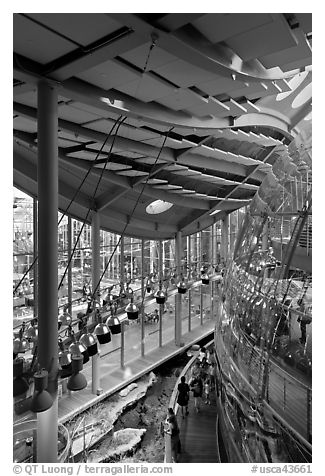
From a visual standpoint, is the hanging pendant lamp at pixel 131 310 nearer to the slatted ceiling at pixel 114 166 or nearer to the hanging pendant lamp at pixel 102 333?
the hanging pendant lamp at pixel 102 333

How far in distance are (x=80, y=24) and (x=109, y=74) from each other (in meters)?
1.11

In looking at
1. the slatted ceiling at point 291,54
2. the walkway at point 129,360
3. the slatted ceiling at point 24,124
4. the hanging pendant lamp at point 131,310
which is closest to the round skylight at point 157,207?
the walkway at point 129,360

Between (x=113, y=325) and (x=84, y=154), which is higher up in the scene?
(x=84, y=154)

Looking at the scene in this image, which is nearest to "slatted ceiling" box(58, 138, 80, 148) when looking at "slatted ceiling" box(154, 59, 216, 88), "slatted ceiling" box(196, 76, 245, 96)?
"slatted ceiling" box(196, 76, 245, 96)

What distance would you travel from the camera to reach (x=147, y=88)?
4.56 metres

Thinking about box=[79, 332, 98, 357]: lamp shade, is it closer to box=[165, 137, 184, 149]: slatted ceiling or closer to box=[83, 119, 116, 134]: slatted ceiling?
box=[83, 119, 116, 134]: slatted ceiling

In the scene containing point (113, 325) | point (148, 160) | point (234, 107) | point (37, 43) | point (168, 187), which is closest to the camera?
point (37, 43)

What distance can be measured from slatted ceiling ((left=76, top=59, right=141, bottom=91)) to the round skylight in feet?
39.1

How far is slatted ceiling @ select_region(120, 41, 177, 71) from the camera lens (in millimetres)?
3588

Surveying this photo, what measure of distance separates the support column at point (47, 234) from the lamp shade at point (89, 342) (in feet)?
2.11

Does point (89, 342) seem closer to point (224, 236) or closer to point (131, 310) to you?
point (131, 310)

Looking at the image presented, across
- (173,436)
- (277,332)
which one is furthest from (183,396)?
(277,332)

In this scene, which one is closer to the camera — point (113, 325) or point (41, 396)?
point (41, 396)
